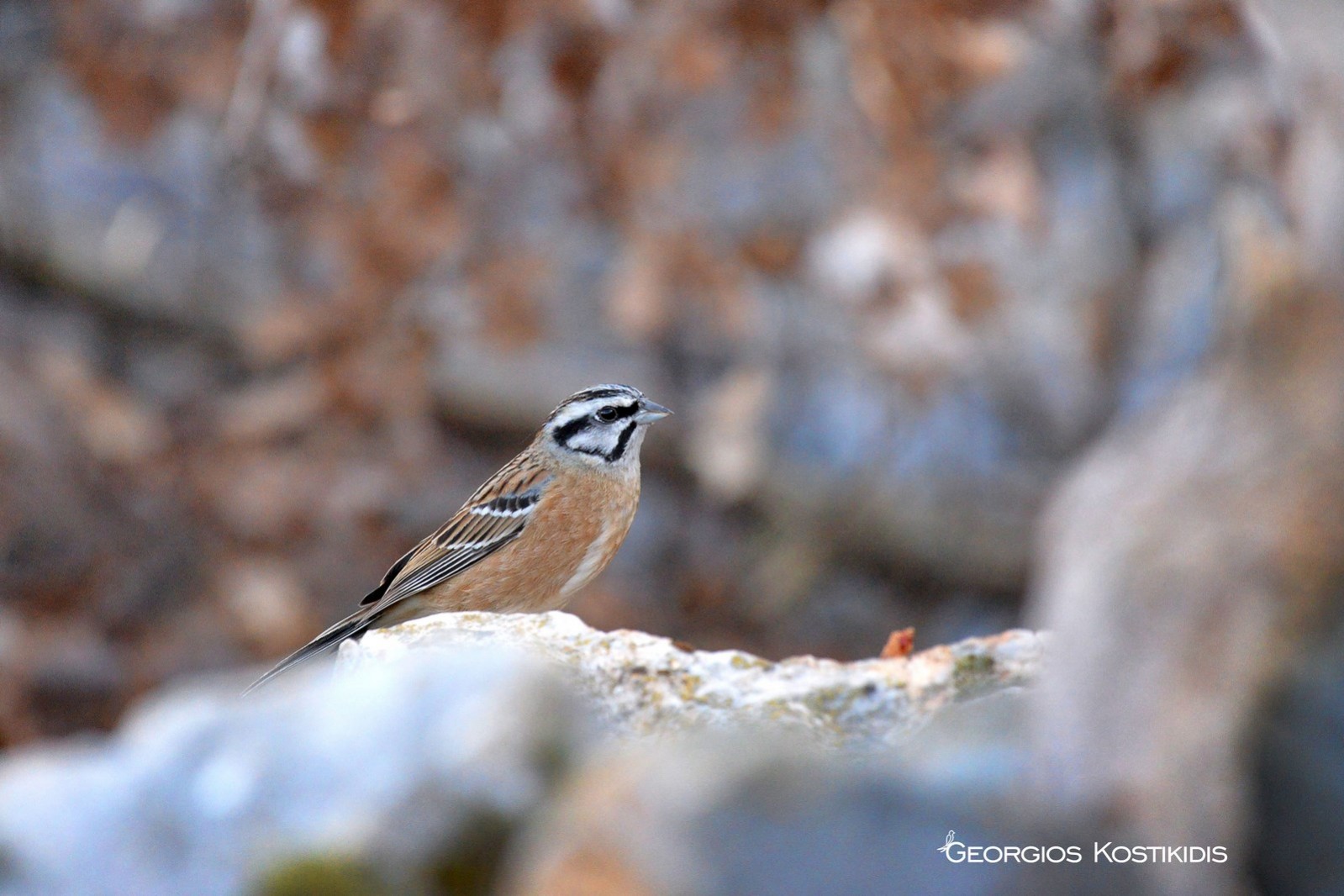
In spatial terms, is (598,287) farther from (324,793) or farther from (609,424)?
(324,793)

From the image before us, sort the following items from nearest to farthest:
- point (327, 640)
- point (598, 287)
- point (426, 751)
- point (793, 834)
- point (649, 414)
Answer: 1. point (793, 834)
2. point (426, 751)
3. point (327, 640)
4. point (649, 414)
5. point (598, 287)

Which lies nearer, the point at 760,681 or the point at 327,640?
the point at 760,681

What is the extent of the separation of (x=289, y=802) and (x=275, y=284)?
5.59 metres

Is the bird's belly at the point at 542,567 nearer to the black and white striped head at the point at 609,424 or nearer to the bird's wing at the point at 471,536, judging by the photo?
the bird's wing at the point at 471,536

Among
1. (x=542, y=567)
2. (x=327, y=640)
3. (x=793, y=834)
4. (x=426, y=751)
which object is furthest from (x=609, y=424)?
(x=793, y=834)

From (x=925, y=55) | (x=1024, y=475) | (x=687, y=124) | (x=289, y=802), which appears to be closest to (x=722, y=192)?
(x=687, y=124)

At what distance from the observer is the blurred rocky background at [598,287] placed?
6.88 meters

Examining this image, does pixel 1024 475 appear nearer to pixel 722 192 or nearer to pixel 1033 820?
pixel 722 192

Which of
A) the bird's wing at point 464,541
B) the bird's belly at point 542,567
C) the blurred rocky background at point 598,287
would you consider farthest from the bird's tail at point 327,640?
the blurred rocky background at point 598,287

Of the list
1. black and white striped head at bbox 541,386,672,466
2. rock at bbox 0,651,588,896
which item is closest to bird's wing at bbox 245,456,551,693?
black and white striped head at bbox 541,386,672,466

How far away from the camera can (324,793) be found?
3158 millimetres

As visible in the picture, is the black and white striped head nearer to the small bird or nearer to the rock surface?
the small bird

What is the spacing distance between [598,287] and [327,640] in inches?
191

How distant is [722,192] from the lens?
318 inches
